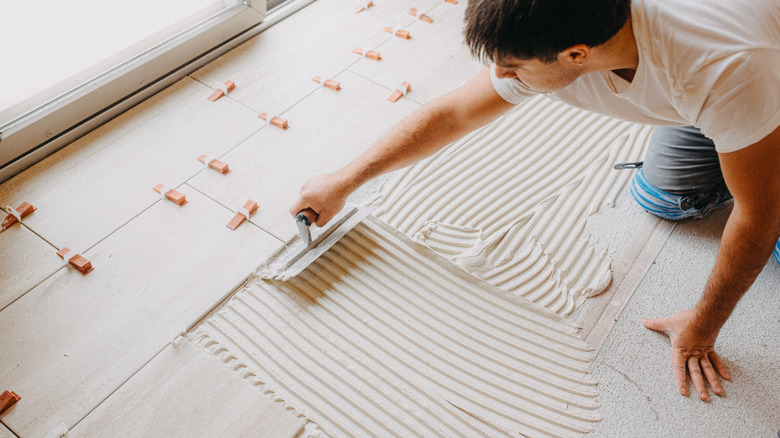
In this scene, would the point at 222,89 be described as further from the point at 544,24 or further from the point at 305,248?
the point at 544,24

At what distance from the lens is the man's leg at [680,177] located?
4.86 ft

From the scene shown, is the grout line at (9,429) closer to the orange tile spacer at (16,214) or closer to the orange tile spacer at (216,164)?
the orange tile spacer at (16,214)

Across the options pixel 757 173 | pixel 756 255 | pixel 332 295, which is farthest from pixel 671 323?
pixel 332 295

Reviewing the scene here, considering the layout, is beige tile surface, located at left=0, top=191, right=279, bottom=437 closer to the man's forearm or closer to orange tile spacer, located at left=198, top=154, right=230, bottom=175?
orange tile spacer, located at left=198, top=154, right=230, bottom=175

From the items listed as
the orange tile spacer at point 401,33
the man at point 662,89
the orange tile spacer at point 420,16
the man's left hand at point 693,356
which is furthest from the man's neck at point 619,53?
the orange tile spacer at point 420,16

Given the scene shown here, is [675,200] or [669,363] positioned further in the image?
[675,200]

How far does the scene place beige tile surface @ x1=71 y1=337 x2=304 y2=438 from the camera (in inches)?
47.5

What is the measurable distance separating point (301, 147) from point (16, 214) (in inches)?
33.6

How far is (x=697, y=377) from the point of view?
1.31 m

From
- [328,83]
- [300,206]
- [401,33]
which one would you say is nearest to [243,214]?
[300,206]

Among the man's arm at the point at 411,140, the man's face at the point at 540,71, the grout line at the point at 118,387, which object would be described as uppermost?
the man's face at the point at 540,71

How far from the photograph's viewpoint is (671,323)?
137cm

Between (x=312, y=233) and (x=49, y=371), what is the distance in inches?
27.8

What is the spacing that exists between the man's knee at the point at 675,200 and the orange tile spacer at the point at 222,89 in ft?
4.70
